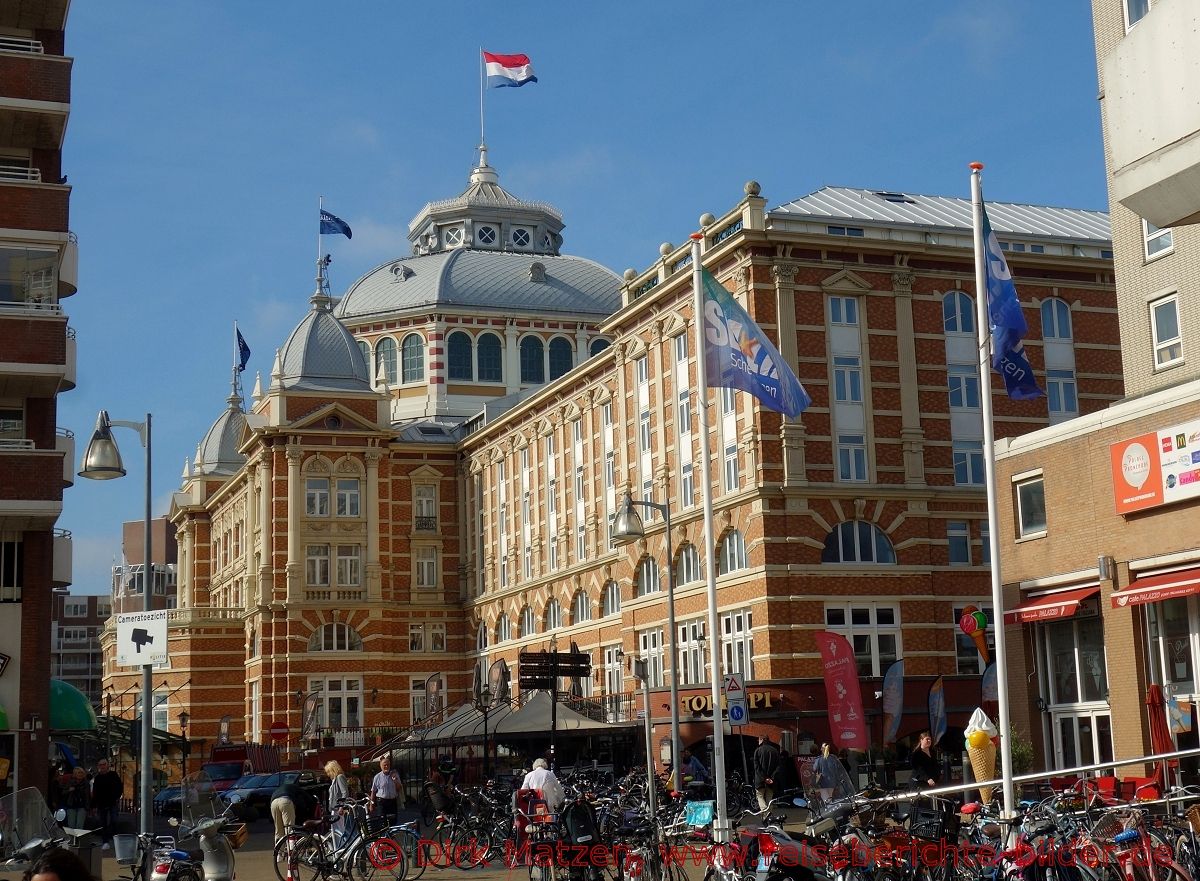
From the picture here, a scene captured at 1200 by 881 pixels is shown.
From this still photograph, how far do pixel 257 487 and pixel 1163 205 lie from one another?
254 ft

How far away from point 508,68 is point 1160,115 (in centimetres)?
8441

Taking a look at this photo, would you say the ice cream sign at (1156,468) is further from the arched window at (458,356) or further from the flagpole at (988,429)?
the arched window at (458,356)

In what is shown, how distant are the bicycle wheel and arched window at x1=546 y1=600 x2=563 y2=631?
1702 inches

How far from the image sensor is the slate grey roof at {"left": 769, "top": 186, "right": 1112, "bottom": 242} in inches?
2056

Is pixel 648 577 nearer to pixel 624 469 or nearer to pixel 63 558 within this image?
pixel 624 469

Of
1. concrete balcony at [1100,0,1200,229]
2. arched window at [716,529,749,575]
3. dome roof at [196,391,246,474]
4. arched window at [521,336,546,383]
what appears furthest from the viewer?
dome roof at [196,391,246,474]

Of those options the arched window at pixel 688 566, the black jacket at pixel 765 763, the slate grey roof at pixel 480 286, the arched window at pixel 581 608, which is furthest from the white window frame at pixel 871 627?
the slate grey roof at pixel 480 286

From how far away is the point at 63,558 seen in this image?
41.0 metres

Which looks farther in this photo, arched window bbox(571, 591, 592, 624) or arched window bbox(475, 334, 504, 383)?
arched window bbox(475, 334, 504, 383)

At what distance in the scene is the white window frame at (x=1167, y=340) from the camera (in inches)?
1422

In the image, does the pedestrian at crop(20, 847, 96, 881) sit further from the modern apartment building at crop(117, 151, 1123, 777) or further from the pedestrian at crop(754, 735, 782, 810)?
the pedestrian at crop(754, 735, 782, 810)

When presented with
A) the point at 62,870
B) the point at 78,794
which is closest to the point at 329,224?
the point at 78,794

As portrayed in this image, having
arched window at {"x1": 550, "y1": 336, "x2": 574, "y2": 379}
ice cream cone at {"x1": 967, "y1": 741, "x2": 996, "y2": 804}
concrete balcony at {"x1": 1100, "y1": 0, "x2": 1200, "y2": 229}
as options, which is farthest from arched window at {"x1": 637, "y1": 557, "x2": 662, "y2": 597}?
concrete balcony at {"x1": 1100, "y1": 0, "x2": 1200, "y2": 229}

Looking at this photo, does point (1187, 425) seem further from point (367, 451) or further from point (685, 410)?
point (367, 451)
